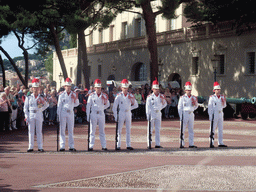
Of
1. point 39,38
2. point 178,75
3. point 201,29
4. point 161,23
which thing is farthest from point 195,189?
point 39,38

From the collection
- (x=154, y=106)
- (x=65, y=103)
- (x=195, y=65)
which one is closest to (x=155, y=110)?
(x=154, y=106)

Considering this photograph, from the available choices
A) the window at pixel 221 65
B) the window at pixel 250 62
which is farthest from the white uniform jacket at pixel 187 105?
the window at pixel 221 65

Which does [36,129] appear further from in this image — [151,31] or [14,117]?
[151,31]

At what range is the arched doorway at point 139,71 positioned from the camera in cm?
4753

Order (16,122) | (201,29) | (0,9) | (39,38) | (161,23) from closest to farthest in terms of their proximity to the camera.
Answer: (16,122) < (0,9) < (201,29) < (161,23) < (39,38)

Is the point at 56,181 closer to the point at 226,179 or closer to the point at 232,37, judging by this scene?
the point at 226,179

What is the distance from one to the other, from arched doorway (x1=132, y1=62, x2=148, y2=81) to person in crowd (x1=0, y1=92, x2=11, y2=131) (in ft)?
88.5

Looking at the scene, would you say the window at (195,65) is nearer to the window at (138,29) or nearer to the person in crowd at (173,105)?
the person in crowd at (173,105)

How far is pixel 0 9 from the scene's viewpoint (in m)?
33.4

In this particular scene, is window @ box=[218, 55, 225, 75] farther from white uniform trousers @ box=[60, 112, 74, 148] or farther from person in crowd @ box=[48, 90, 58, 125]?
white uniform trousers @ box=[60, 112, 74, 148]

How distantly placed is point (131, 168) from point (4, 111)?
1132 centimetres

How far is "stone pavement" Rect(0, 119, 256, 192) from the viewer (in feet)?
29.9

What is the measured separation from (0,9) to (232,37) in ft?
54.7

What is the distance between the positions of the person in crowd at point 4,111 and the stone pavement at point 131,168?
4538 millimetres
